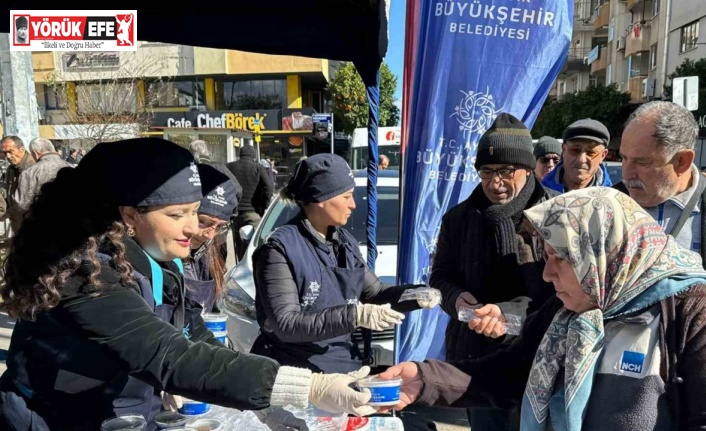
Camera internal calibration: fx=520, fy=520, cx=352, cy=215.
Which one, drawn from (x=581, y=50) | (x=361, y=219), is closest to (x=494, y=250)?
(x=361, y=219)

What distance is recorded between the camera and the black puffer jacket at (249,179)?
24.8 ft

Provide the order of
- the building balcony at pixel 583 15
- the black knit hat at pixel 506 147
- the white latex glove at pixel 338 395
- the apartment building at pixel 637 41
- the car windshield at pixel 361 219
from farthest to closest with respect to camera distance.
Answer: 1. the building balcony at pixel 583 15
2. the apartment building at pixel 637 41
3. the car windshield at pixel 361 219
4. the black knit hat at pixel 506 147
5. the white latex glove at pixel 338 395

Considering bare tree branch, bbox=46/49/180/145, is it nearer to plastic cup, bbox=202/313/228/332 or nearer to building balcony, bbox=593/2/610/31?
plastic cup, bbox=202/313/228/332

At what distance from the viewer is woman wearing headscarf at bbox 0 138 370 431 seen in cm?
137

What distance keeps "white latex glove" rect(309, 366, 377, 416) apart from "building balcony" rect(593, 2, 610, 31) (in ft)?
169

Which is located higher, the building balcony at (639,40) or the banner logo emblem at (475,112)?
the building balcony at (639,40)

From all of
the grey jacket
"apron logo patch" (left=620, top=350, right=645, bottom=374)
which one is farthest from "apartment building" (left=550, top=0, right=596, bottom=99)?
"apron logo patch" (left=620, top=350, right=645, bottom=374)

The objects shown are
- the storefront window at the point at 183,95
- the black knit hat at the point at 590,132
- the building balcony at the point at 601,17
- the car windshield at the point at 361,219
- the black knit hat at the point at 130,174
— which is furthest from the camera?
the building balcony at the point at 601,17

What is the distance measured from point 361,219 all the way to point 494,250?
2.47m

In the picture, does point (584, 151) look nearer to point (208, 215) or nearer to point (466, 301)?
point (466, 301)

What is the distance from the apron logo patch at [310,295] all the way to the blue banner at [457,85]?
126 cm

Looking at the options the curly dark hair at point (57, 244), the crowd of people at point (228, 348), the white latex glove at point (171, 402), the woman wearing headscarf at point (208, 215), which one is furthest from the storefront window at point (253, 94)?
the curly dark hair at point (57, 244)

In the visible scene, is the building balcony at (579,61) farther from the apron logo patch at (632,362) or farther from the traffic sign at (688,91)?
the apron logo patch at (632,362)

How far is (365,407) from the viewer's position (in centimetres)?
162
